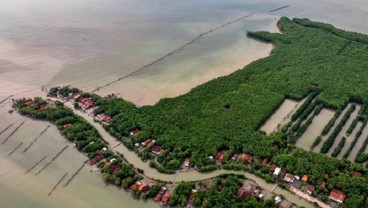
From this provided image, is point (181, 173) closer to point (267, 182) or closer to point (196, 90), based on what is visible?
point (267, 182)

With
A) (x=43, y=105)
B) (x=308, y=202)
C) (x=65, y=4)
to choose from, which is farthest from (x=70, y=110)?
(x=65, y=4)

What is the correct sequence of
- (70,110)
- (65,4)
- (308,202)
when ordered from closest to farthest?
(308,202)
(70,110)
(65,4)

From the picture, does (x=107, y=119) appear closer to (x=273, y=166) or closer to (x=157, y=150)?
(x=157, y=150)

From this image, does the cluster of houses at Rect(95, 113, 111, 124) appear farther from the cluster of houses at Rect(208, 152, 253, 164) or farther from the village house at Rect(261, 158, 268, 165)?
the village house at Rect(261, 158, 268, 165)

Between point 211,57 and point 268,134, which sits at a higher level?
point 211,57

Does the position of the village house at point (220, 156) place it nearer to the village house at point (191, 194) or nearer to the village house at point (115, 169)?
the village house at point (191, 194)

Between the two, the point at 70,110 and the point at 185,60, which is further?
the point at 185,60

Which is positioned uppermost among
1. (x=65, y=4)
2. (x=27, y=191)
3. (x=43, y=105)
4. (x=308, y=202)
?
(x=65, y=4)

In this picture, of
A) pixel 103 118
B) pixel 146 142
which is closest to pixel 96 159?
pixel 146 142
